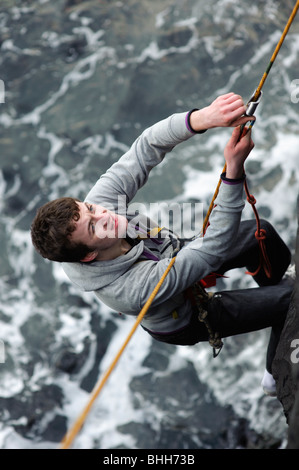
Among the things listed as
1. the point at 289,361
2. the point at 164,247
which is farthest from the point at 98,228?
the point at 289,361

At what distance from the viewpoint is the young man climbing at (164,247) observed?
86.7 inches

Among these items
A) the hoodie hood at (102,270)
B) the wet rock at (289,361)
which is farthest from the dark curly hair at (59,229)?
the wet rock at (289,361)

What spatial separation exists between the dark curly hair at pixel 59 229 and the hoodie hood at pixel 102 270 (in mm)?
108

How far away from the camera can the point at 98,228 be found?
2.27 m

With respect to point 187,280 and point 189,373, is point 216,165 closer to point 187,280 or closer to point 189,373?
point 189,373

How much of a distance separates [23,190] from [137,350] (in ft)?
9.61

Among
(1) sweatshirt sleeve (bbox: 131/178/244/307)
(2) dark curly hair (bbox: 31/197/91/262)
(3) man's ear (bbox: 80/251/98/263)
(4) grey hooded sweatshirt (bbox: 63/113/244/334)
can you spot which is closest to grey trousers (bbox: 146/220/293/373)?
(4) grey hooded sweatshirt (bbox: 63/113/244/334)

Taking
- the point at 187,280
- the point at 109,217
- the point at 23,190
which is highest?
the point at 109,217

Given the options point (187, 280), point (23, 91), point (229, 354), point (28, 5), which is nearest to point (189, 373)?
point (229, 354)

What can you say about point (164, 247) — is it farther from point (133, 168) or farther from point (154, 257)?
point (133, 168)

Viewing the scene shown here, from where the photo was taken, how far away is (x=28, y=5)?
8.97 meters

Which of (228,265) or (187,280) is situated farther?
(228,265)

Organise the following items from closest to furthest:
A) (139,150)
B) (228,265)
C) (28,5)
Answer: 1. (139,150)
2. (228,265)
3. (28,5)

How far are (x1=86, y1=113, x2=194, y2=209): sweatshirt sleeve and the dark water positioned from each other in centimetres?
285
